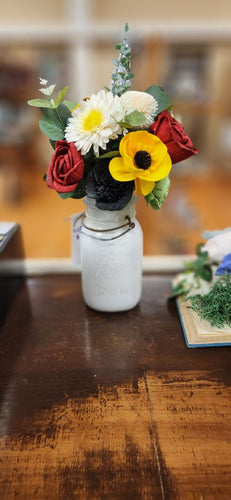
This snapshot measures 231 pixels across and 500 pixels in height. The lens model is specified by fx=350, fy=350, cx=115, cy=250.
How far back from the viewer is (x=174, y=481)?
0.47 metres

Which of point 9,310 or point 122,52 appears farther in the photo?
point 9,310

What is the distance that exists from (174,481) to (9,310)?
20.2 inches

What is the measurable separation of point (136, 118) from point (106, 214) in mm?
192

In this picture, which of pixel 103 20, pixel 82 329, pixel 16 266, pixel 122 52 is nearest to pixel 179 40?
pixel 122 52

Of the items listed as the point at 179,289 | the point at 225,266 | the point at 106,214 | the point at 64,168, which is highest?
the point at 64,168

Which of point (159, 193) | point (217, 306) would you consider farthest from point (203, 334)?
point (159, 193)

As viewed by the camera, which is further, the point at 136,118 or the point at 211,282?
the point at 211,282

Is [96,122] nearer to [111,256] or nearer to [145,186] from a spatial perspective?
[145,186]

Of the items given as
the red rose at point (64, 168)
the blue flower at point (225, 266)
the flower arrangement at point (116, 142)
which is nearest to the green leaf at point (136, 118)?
the flower arrangement at point (116, 142)

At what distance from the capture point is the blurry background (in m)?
2.20

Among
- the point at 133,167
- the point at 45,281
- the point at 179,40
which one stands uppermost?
the point at 179,40

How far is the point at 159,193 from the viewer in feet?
2.11

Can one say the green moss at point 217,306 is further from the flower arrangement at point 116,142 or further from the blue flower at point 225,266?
the flower arrangement at point 116,142

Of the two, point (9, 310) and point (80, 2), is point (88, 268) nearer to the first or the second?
point (9, 310)
